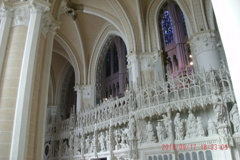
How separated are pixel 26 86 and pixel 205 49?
7.78 metres

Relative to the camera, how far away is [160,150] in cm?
840

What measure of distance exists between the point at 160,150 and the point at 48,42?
6024 mm

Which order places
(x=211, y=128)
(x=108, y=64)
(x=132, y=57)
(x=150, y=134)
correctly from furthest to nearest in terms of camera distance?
(x=108, y=64)
(x=132, y=57)
(x=150, y=134)
(x=211, y=128)

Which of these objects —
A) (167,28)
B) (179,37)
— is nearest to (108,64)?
(167,28)

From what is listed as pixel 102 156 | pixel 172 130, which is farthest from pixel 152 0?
pixel 102 156

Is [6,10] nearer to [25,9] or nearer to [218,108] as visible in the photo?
[25,9]

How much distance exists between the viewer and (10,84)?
6902 mm

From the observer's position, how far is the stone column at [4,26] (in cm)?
733

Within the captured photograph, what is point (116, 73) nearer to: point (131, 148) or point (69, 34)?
point (69, 34)

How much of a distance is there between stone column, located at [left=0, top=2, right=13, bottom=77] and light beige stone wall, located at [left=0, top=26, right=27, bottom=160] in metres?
0.13

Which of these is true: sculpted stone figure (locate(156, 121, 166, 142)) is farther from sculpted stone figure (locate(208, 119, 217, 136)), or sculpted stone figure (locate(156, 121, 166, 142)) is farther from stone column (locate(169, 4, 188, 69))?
stone column (locate(169, 4, 188, 69))

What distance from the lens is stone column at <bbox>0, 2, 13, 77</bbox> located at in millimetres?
7328

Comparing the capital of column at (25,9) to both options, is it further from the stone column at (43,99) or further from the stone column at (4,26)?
the stone column at (43,99)

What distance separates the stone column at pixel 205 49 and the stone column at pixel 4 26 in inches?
312
